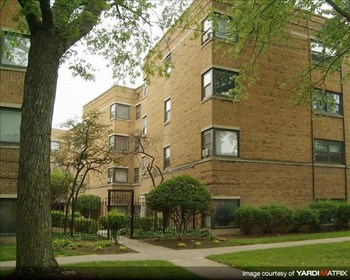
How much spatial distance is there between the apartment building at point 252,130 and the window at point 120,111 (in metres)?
12.9

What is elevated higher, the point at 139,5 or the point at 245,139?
the point at 139,5

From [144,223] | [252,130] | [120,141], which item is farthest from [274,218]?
[120,141]

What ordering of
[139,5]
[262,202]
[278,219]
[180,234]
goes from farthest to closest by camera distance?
1. [262,202]
2. [278,219]
3. [180,234]
4. [139,5]

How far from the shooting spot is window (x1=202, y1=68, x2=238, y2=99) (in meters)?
20.9

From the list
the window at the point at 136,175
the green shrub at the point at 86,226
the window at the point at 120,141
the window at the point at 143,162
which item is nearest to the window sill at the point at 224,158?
the green shrub at the point at 86,226

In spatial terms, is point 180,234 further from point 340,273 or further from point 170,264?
point 340,273

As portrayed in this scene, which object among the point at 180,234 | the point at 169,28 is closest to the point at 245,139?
the point at 180,234

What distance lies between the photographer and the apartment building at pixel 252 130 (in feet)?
67.3

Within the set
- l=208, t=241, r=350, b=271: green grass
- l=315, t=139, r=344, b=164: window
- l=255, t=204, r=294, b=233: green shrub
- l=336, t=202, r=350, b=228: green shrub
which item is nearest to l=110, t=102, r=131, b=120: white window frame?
l=315, t=139, r=344, b=164: window

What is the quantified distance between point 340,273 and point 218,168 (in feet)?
37.2

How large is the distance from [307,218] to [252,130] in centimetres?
520

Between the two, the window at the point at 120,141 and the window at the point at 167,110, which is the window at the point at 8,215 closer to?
the window at the point at 167,110

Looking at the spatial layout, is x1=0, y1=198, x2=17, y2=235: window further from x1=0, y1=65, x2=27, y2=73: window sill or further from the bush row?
the bush row

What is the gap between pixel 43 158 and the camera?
27.1ft
